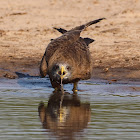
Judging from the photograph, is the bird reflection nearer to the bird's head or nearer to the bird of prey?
the bird of prey

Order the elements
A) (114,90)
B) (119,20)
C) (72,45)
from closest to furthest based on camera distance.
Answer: (72,45)
(114,90)
(119,20)

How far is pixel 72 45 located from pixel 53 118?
285 centimetres

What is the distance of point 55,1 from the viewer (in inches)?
823

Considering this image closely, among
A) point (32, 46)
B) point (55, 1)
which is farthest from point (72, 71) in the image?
point (55, 1)

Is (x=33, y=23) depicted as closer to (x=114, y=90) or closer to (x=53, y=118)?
(x=114, y=90)

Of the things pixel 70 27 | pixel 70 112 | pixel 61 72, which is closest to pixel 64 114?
pixel 70 112

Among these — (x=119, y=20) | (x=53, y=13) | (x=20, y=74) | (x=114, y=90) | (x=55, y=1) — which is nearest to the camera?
(x=114, y=90)

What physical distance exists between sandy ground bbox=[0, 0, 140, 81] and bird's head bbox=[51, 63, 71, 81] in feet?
11.6

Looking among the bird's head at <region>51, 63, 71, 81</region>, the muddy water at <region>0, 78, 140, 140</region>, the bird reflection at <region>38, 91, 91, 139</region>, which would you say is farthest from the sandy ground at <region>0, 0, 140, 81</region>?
the bird's head at <region>51, 63, 71, 81</region>

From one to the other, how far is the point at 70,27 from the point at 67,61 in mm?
7941

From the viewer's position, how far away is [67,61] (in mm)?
9992

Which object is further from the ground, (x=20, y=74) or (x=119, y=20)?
(x=119, y=20)

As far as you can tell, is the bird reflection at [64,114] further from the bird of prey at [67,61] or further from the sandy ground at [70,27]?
the sandy ground at [70,27]

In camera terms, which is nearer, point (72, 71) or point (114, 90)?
point (72, 71)
